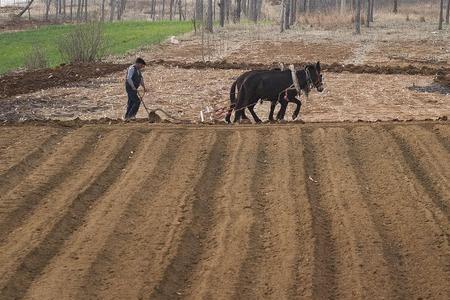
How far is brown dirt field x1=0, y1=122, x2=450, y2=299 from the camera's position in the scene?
7.73 meters

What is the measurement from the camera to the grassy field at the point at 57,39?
35.1 m

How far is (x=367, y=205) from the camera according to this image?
9.78 metres

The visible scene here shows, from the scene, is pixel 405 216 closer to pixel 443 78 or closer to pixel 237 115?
pixel 237 115

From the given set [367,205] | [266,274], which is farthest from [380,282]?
[367,205]

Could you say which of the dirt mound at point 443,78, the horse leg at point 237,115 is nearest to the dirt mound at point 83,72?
the dirt mound at point 443,78

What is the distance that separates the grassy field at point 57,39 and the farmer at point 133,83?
16.2 metres

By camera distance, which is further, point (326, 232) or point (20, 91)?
point (20, 91)

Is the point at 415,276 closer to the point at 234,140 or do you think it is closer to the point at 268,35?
the point at 234,140

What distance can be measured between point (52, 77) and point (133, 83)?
8690mm

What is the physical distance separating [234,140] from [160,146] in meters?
1.33

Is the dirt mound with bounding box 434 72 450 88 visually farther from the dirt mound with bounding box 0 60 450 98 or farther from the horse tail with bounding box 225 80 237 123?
the horse tail with bounding box 225 80 237 123

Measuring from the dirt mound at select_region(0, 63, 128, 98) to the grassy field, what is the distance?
234 inches

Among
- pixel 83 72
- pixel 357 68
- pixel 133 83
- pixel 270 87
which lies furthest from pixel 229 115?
pixel 357 68

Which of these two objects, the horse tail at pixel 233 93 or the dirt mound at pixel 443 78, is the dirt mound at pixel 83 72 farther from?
the horse tail at pixel 233 93
